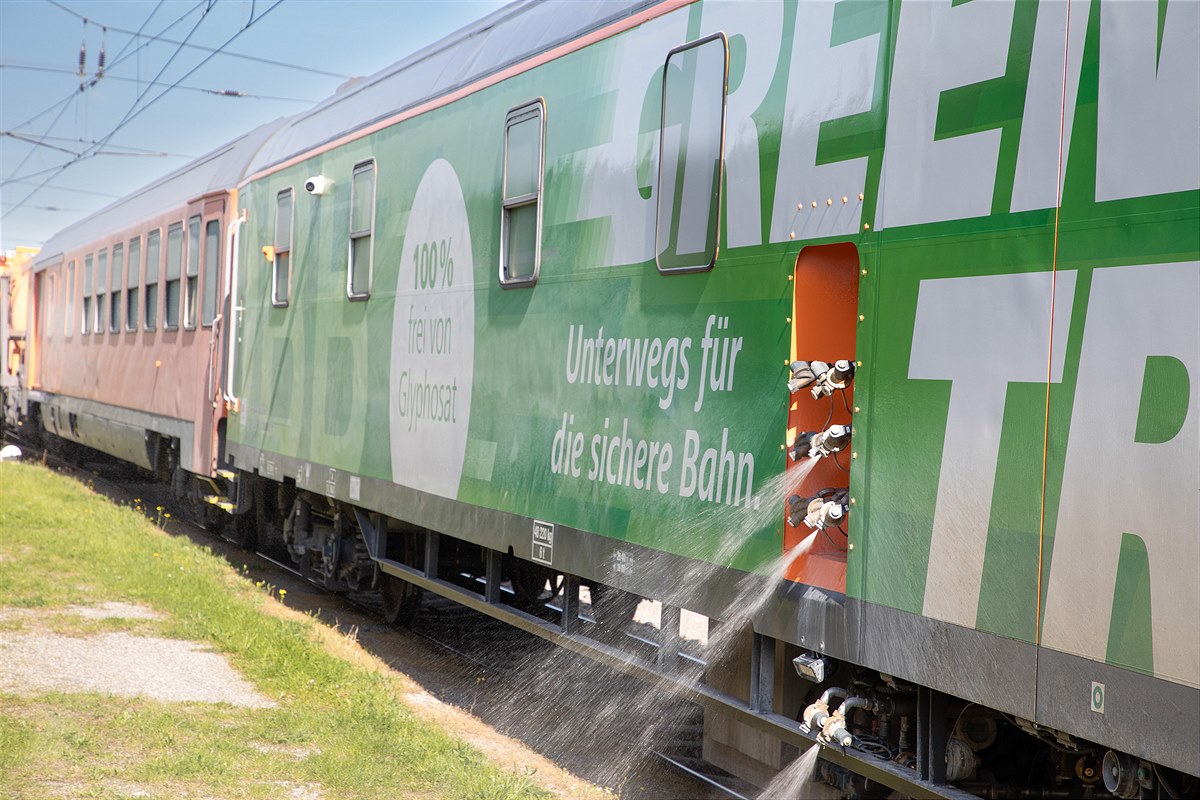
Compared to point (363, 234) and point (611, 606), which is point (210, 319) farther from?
point (611, 606)

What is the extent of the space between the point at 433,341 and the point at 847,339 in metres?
3.62

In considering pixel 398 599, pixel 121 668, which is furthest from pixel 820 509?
pixel 398 599

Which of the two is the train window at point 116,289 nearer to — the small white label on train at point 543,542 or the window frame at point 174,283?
the window frame at point 174,283

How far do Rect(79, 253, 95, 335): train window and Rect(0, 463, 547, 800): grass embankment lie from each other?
9948 millimetres

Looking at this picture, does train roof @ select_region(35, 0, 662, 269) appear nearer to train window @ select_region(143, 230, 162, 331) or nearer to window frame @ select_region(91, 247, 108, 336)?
train window @ select_region(143, 230, 162, 331)

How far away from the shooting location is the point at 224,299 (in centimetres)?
1191

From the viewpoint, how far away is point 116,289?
17234mm

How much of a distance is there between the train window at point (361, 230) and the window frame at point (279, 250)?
1.36 m

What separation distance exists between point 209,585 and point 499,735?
4176 mm

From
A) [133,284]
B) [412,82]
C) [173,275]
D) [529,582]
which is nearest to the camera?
[529,582]

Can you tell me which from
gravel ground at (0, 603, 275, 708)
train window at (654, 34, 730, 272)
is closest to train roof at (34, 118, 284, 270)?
gravel ground at (0, 603, 275, 708)

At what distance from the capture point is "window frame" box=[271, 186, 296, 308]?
1010cm

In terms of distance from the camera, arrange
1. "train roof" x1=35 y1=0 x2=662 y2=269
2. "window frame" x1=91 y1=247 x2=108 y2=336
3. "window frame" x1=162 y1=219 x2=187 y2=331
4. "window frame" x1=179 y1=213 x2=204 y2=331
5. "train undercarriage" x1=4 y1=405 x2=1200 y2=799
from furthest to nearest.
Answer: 1. "window frame" x1=91 y1=247 x2=108 y2=336
2. "window frame" x1=162 y1=219 x2=187 y2=331
3. "window frame" x1=179 y1=213 x2=204 y2=331
4. "train roof" x1=35 y1=0 x2=662 y2=269
5. "train undercarriage" x1=4 y1=405 x2=1200 y2=799

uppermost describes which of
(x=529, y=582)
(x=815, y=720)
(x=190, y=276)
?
→ (x=190, y=276)
